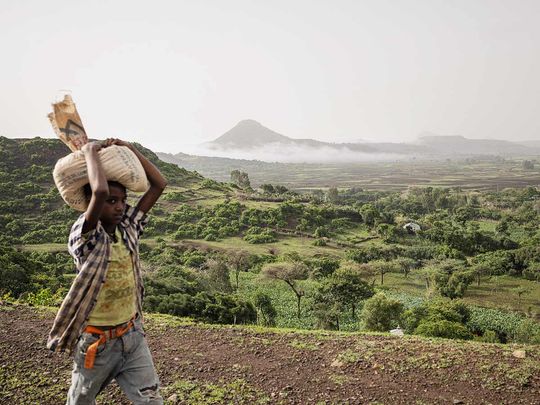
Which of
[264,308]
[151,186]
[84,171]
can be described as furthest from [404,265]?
[84,171]

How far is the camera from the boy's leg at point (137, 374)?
2.49 metres

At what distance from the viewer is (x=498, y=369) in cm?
482

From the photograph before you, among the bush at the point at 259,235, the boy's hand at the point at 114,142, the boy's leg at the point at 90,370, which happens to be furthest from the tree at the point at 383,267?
the boy's hand at the point at 114,142

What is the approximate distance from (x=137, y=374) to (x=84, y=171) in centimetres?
122

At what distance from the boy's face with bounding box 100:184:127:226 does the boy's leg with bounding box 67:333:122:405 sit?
653mm

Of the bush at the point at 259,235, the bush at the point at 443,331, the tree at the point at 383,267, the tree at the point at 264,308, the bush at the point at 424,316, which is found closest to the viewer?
the bush at the point at 443,331

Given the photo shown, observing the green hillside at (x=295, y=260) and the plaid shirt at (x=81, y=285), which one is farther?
the green hillside at (x=295, y=260)

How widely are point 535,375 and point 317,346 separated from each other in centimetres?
247

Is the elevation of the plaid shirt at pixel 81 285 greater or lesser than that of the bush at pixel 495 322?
greater

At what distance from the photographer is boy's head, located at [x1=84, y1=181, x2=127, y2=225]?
7.81 feet

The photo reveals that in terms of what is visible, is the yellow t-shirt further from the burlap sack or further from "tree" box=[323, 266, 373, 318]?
"tree" box=[323, 266, 373, 318]

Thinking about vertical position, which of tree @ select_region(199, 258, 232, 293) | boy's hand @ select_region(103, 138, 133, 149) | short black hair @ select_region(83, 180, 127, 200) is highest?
boy's hand @ select_region(103, 138, 133, 149)

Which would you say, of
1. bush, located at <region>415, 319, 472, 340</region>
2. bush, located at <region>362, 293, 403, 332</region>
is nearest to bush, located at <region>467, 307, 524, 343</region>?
bush, located at <region>362, 293, 403, 332</region>

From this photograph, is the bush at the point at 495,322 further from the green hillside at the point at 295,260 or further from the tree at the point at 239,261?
the tree at the point at 239,261
